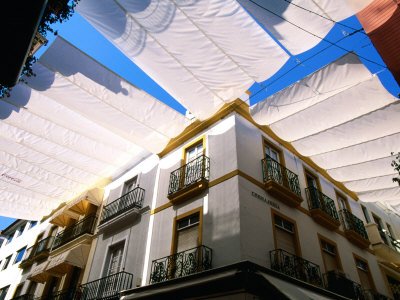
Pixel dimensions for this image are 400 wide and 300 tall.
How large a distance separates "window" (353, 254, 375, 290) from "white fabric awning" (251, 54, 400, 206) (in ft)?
12.0

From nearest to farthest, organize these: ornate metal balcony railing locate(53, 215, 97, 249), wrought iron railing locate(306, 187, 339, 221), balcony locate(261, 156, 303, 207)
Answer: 1. balcony locate(261, 156, 303, 207)
2. wrought iron railing locate(306, 187, 339, 221)
3. ornate metal balcony railing locate(53, 215, 97, 249)

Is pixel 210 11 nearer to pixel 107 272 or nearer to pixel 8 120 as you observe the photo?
pixel 8 120

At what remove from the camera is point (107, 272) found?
12047 millimetres

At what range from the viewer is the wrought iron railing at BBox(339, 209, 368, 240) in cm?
1358

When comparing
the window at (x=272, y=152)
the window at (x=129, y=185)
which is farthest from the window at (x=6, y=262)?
the window at (x=272, y=152)

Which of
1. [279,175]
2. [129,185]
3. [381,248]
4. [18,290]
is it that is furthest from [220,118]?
[18,290]

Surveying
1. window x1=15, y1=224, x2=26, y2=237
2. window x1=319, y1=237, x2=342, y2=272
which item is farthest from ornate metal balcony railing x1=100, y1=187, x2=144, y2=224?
window x1=15, y1=224, x2=26, y2=237

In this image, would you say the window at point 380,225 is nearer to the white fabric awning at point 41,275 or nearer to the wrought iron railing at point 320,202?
the wrought iron railing at point 320,202

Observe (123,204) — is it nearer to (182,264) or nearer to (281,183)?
(182,264)

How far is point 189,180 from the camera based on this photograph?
1097cm

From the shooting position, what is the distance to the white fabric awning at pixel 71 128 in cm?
982

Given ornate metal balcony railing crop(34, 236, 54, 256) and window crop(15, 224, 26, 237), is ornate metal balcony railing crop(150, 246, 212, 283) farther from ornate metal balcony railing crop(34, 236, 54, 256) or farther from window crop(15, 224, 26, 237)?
window crop(15, 224, 26, 237)

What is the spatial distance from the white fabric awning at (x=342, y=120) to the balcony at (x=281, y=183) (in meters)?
1.41

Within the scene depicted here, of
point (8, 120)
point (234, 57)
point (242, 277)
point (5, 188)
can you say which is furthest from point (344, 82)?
point (5, 188)
